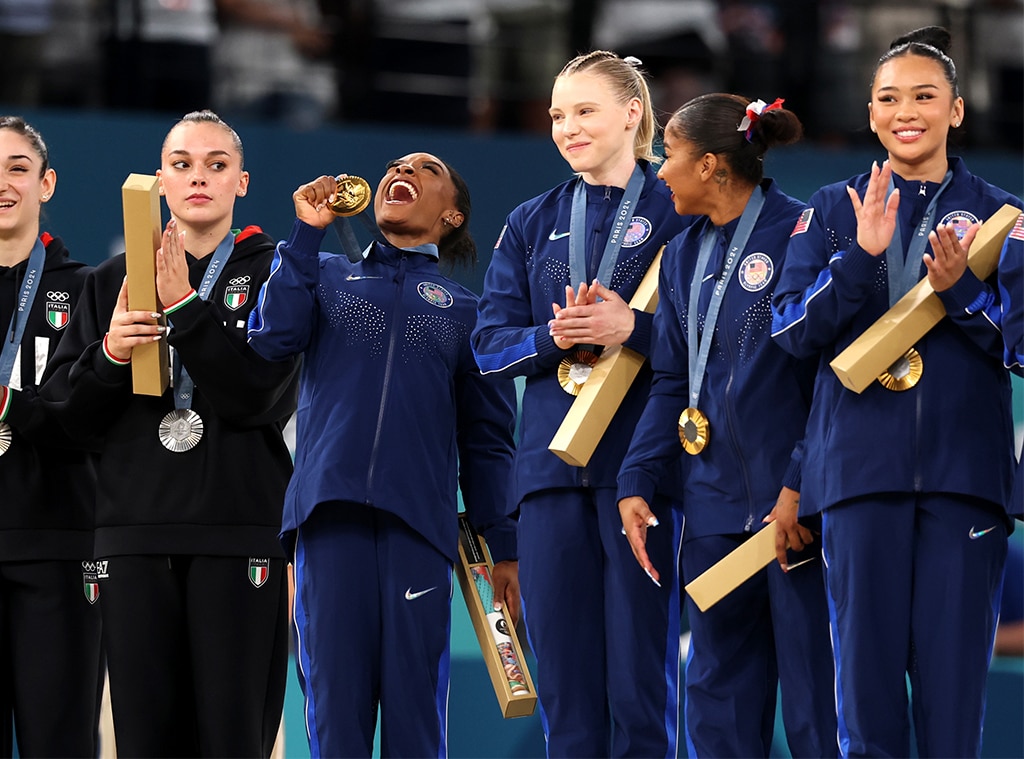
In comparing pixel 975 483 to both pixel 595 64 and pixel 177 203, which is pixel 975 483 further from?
pixel 177 203

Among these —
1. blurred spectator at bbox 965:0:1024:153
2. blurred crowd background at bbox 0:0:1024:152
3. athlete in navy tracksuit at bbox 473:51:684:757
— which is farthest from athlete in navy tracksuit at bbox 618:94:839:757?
blurred spectator at bbox 965:0:1024:153

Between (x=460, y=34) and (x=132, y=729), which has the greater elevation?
(x=460, y=34)

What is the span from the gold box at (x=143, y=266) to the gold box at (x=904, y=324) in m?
1.78

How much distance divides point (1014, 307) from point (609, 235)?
111cm

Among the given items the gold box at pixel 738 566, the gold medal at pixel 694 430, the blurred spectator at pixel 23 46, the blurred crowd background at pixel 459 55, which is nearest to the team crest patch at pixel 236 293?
the gold medal at pixel 694 430

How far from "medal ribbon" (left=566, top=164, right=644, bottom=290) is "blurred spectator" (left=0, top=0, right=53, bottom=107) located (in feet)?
11.3

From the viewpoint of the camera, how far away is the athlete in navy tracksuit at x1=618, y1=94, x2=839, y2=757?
4.00m

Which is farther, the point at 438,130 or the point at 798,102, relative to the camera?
the point at 798,102

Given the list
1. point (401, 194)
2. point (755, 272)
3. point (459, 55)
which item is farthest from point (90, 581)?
point (459, 55)

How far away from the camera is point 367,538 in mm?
4316

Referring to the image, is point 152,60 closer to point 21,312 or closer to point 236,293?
point 21,312

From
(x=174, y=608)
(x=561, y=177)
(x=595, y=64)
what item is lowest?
(x=174, y=608)

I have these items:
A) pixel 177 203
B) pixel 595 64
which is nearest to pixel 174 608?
A: pixel 177 203

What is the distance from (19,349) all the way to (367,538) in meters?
1.27
